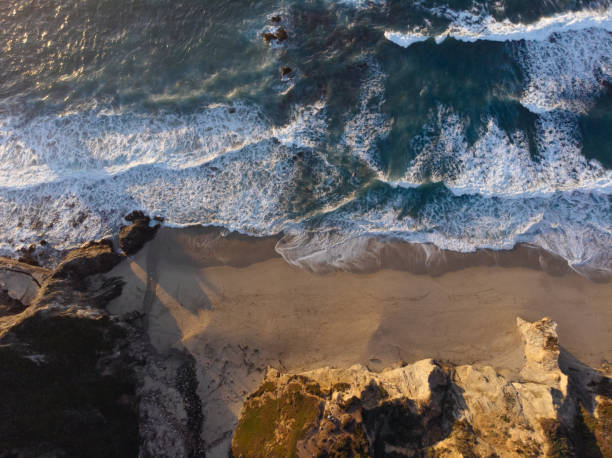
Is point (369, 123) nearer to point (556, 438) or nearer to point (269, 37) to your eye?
point (269, 37)

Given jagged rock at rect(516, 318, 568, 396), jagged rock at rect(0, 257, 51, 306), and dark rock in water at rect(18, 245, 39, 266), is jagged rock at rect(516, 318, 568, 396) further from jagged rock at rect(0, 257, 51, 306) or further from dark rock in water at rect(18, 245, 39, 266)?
dark rock in water at rect(18, 245, 39, 266)

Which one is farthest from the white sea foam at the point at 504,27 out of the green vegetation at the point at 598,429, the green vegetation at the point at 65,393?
the green vegetation at the point at 65,393

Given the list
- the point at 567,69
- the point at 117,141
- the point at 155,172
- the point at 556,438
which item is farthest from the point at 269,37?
the point at 556,438

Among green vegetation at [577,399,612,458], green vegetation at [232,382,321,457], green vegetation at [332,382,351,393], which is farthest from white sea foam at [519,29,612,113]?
green vegetation at [232,382,321,457]

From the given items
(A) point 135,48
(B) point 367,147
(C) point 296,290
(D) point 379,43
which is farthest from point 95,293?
(D) point 379,43

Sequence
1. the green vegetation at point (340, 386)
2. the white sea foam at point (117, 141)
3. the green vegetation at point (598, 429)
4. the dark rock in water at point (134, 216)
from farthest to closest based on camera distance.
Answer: the white sea foam at point (117, 141)
the dark rock in water at point (134, 216)
the green vegetation at point (340, 386)
the green vegetation at point (598, 429)

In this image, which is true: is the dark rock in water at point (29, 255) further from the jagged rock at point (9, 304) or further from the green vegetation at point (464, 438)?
the green vegetation at point (464, 438)
